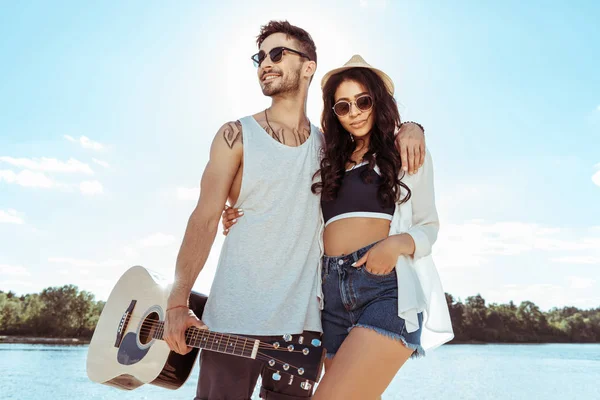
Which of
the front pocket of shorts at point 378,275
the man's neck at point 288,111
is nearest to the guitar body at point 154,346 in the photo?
the front pocket of shorts at point 378,275

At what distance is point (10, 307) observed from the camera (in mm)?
57375

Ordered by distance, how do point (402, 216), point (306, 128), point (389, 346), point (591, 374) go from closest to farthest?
point (389, 346) < point (402, 216) < point (306, 128) < point (591, 374)

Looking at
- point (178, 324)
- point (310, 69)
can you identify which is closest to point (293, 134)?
point (310, 69)

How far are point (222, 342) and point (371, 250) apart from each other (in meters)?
0.92

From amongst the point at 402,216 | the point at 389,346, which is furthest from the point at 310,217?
the point at 389,346

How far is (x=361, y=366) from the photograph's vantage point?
255 cm

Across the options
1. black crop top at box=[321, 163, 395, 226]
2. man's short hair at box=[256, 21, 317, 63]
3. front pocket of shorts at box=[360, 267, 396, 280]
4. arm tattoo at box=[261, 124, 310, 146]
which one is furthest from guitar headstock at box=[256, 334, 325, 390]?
man's short hair at box=[256, 21, 317, 63]

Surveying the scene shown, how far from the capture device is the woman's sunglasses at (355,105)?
3.26m

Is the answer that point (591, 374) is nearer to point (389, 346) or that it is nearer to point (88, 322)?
point (389, 346)

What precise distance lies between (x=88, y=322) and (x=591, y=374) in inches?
1973

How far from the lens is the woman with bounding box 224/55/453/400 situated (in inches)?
104

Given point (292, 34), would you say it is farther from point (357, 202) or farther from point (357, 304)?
point (357, 304)

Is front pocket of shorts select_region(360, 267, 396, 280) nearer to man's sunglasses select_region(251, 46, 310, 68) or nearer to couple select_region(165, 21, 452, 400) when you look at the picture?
couple select_region(165, 21, 452, 400)

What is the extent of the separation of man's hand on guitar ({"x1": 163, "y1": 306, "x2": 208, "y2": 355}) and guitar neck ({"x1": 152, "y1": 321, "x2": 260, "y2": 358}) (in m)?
0.04
